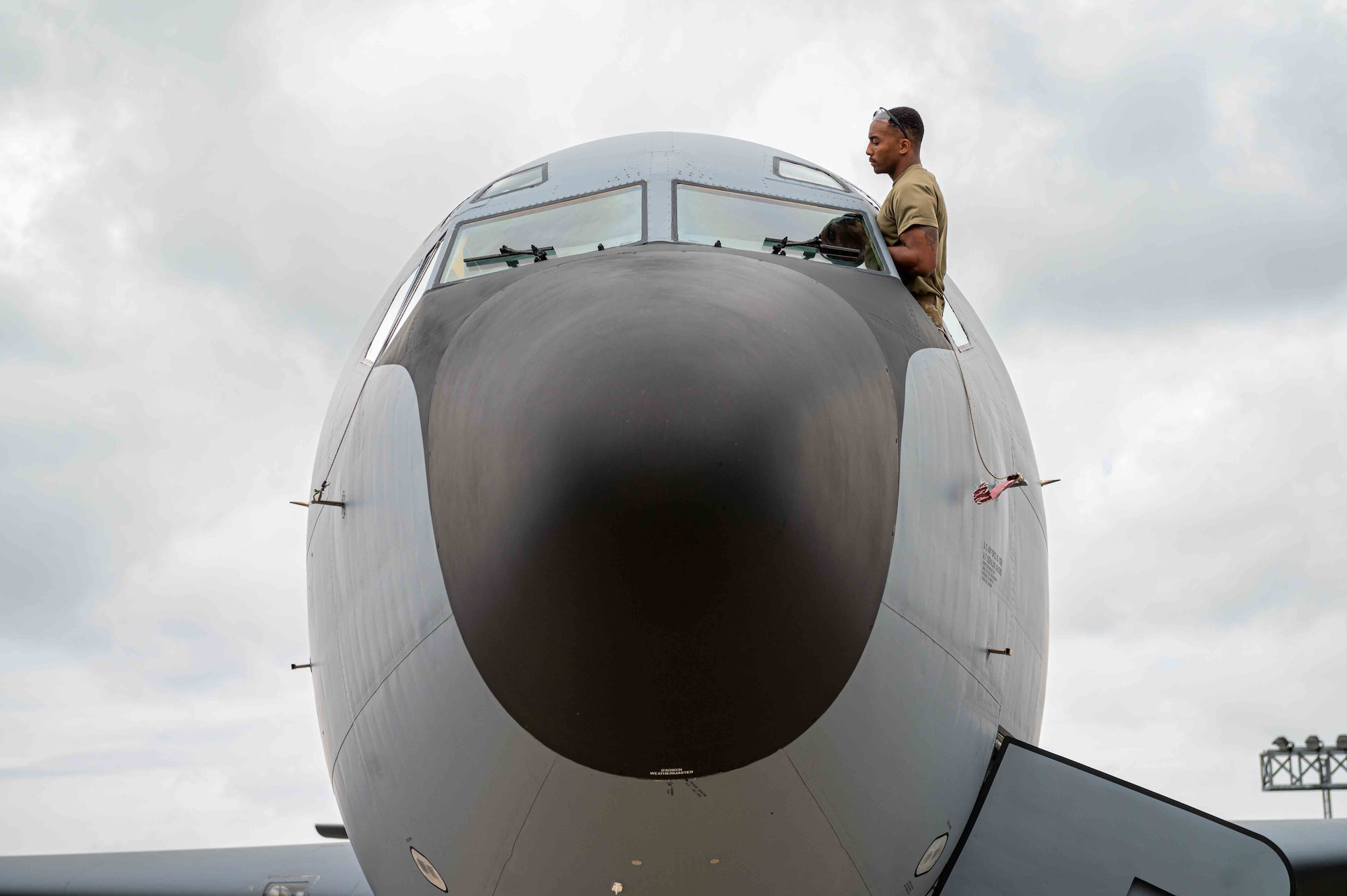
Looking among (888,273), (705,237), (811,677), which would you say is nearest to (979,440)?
(888,273)

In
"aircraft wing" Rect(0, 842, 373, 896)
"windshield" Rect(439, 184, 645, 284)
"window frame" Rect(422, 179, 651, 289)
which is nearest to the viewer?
"window frame" Rect(422, 179, 651, 289)

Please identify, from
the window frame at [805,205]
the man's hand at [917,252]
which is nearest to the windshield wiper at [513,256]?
the window frame at [805,205]

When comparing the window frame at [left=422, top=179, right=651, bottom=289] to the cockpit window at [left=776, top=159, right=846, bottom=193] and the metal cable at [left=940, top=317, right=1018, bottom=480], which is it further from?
the metal cable at [left=940, top=317, right=1018, bottom=480]

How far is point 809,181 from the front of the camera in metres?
6.21

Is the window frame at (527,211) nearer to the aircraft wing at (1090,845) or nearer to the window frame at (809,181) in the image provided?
the window frame at (809,181)

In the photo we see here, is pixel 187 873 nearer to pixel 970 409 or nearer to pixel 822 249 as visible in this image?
pixel 822 249

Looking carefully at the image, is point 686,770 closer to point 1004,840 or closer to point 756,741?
point 756,741

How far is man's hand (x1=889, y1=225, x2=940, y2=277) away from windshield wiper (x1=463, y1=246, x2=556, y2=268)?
1.64m

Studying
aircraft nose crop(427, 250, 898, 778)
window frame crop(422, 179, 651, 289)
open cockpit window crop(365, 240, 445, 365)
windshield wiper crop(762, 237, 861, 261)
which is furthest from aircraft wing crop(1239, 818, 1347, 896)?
open cockpit window crop(365, 240, 445, 365)

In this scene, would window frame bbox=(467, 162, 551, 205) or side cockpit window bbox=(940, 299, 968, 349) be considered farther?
window frame bbox=(467, 162, 551, 205)

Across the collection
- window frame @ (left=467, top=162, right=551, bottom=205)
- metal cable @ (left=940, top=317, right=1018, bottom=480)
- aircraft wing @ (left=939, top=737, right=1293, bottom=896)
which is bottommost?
aircraft wing @ (left=939, top=737, right=1293, bottom=896)

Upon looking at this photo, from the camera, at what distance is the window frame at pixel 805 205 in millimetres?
5094

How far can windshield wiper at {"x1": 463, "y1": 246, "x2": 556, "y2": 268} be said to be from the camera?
16.4 ft

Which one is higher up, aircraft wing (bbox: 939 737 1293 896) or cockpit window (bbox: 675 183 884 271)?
cockpit window (bbox: 675 183 884 271)
